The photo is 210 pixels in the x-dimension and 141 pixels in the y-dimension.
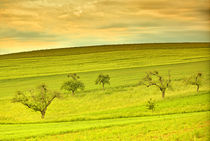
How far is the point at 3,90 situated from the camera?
215 ft

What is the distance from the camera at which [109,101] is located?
49750mm

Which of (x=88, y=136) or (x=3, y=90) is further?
(x=3, y=90)

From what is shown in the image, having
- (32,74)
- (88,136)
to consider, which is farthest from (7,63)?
(88,136)

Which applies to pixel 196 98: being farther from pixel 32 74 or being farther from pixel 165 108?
pixel 32 74

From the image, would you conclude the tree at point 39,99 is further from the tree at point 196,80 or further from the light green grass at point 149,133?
the tree at point 196,80

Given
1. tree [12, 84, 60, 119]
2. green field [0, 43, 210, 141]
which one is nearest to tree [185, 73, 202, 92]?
green field [0, 43, 210, 141]

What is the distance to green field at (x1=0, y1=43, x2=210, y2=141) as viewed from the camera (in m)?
23.2

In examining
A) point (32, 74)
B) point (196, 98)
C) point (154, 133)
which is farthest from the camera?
point (32, 74)

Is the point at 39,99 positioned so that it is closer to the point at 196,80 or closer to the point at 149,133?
the point at 149,133

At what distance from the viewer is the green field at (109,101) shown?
2322cm

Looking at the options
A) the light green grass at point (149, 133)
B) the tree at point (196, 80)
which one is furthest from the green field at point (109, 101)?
the tree at point (196, 80)

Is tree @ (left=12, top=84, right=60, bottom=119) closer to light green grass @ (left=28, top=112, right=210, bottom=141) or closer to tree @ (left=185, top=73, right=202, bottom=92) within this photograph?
light green grass @ (left=28, top=112, right=210, bottom=141)

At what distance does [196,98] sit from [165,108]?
7309 millimetres

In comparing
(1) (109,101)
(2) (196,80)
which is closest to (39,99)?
(1) (109,101)
